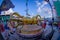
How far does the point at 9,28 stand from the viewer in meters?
1.12

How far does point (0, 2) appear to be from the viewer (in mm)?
1127

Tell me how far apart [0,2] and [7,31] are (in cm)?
→ 33

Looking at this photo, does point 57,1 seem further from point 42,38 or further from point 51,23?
point 42,38

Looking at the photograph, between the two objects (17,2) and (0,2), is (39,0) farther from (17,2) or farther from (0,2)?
(0,2)

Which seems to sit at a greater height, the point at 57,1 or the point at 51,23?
the point at 57,1

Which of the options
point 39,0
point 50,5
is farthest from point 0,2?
point 50,5

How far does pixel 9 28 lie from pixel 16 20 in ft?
0.38

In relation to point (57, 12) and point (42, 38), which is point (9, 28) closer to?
point (42, 38)

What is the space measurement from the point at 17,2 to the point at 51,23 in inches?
17.5

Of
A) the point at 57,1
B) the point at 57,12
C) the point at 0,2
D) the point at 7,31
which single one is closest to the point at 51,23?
the point at 57,12

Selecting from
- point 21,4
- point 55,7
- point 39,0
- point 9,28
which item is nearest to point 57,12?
point 55,7

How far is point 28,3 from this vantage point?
1141mm

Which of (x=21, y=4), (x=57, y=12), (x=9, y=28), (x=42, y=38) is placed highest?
(x=21, y=4)

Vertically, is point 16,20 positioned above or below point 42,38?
above
